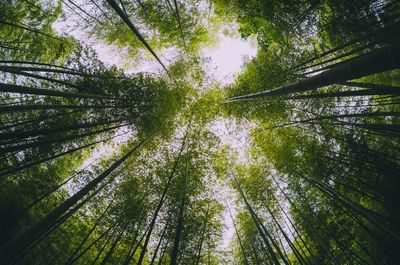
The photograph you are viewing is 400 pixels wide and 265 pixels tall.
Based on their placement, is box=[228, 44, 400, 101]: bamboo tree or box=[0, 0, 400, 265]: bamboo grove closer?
box=[228, 44, 400, 101]: bamboo tree

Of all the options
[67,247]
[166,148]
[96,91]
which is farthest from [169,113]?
[67,247]

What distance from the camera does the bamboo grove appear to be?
464cm

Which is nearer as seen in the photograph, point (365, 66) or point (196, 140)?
point (365, 66)

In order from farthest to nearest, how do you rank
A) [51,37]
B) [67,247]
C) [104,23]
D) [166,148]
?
[104,23]
[166,148]
[51,37]
[67,247]

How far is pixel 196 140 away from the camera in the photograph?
8.62 m

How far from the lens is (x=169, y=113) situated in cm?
803

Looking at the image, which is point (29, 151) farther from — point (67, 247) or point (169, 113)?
point (169, 113)

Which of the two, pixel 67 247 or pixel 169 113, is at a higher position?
pixel 169 113

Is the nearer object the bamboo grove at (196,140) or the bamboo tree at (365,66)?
the bamboo tree at (365,66)

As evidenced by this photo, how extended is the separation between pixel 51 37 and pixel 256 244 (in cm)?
782

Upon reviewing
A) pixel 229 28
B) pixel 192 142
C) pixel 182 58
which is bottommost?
pixel 192 142

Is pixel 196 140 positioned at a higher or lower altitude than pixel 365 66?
lower

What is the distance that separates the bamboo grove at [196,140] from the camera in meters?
4.64

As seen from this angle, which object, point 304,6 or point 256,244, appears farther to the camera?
point 256,244
